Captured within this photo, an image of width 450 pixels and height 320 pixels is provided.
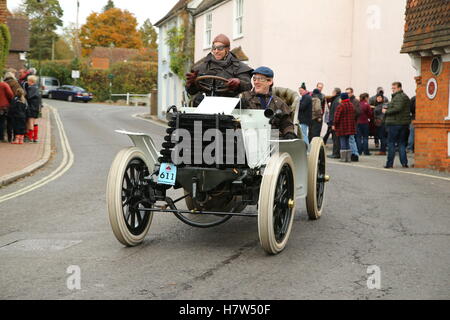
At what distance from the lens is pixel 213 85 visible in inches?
272

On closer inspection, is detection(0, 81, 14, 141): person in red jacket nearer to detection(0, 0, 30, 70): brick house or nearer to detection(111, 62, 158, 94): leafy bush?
detection(0, 0, 30, 70): brick house

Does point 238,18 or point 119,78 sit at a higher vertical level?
point 238,18

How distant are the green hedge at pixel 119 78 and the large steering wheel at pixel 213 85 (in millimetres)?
55590

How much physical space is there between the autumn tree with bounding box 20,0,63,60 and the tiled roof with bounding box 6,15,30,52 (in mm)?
26680

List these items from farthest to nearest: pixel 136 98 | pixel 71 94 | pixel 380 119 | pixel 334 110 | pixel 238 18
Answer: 1. pixel 136 98
2. pixel 71 94
3. pixel 238 18
4. pixel 380 119
5. pixel 334 110

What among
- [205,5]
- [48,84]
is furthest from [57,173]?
[48,84]

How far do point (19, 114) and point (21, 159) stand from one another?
9.90ft

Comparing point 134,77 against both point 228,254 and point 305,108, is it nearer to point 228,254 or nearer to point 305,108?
point 305,108

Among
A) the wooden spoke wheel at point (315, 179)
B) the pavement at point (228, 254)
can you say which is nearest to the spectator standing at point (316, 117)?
the pavement at point (228, 254)

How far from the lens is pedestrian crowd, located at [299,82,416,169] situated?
15.0 metres

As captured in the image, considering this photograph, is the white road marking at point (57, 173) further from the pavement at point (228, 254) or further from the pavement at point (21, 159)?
the pavement at point (21, 159)

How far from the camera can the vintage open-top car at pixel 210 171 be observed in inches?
230

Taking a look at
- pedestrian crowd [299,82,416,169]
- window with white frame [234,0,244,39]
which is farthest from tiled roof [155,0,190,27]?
pedestrian crowd [299,82,416,169]

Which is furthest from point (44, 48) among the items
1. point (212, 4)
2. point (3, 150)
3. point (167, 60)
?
point (3, 150)
